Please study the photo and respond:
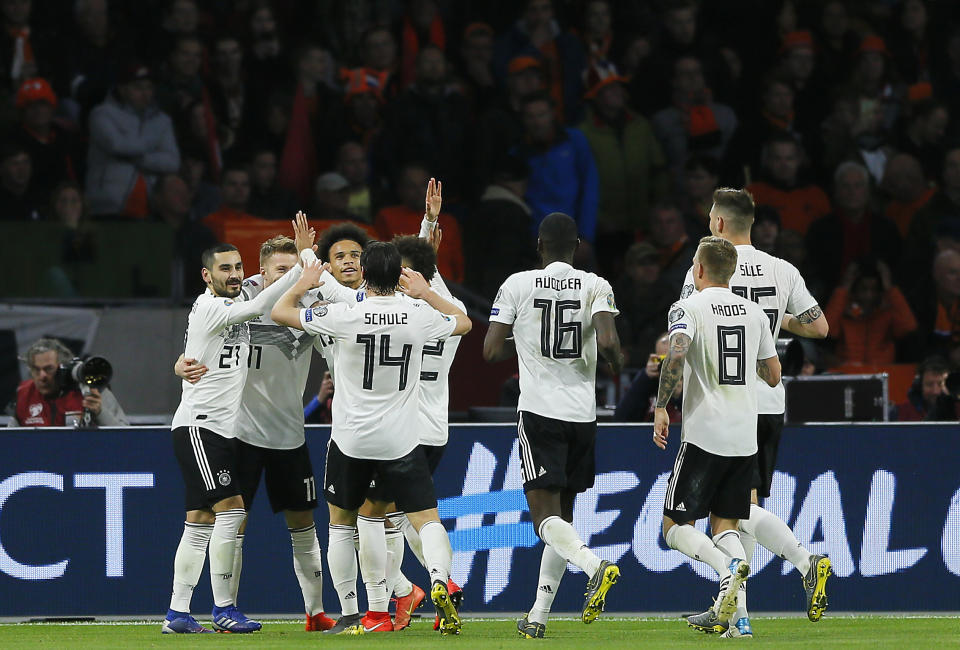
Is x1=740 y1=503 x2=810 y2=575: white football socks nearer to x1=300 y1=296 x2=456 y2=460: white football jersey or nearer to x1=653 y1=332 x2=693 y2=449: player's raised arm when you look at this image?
x1=653 y1=332 x2=693 y2=449: player's raised arm

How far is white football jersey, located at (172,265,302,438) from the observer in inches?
366

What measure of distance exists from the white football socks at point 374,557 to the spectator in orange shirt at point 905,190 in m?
9.17

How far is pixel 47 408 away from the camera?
1128cm

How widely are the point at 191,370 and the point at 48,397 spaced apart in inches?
97.3

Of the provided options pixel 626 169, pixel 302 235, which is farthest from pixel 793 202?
pixel 302 235

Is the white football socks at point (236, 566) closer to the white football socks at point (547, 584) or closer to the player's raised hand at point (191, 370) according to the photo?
the player's raised hand at point (191, 370)

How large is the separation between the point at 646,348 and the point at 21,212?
18.1 ft

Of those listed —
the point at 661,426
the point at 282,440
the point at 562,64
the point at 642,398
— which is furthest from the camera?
the point at 562,64

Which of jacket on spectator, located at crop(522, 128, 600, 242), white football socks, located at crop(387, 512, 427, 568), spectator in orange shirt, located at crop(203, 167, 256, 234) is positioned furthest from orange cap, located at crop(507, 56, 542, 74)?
white football socks, located at crop(387, 512, 427, 568)

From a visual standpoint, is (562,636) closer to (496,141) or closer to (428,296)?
(428,296)

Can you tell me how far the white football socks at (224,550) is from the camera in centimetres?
930

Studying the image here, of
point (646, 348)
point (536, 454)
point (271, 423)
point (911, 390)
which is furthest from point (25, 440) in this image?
point (911, 390)

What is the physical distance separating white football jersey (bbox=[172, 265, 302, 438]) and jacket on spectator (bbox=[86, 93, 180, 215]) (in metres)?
5.56

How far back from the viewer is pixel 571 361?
891cm
